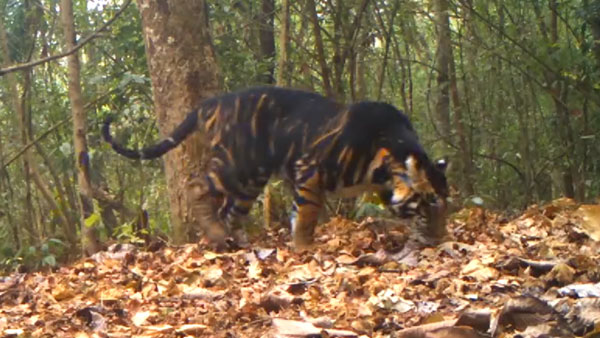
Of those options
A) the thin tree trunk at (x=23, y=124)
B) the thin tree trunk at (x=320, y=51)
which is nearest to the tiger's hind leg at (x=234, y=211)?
the thin tree trunk at (x=320, y=51)

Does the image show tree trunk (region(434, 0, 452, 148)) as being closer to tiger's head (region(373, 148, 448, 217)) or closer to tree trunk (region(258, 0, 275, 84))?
tree trunk (region(258, 0, 275, 84))

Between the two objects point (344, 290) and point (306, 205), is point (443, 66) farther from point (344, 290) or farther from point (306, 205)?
point (344, 290)

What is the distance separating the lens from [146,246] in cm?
793

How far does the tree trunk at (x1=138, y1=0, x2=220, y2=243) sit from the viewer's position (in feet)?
24.6

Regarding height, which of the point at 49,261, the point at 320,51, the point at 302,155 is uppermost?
the point at 320,51

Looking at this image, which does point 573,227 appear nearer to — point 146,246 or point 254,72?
point 146,246

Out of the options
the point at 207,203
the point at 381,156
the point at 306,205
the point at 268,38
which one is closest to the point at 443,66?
the point at 268,38

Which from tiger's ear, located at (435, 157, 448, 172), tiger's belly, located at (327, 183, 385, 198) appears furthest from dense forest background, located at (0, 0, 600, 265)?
tiger's ear, located at (435, 157, 448, 172)

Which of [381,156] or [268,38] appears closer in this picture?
[381,156]

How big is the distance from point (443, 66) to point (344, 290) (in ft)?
25.1

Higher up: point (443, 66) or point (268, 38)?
point (268, 38)

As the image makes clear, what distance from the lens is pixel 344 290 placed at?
15.3 feet

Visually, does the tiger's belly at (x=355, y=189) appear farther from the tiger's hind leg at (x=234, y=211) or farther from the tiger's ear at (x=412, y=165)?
the tiger's hind leg at (x=234, y=211)

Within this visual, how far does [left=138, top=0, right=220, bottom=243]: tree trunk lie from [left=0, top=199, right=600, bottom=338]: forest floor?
1011mm
